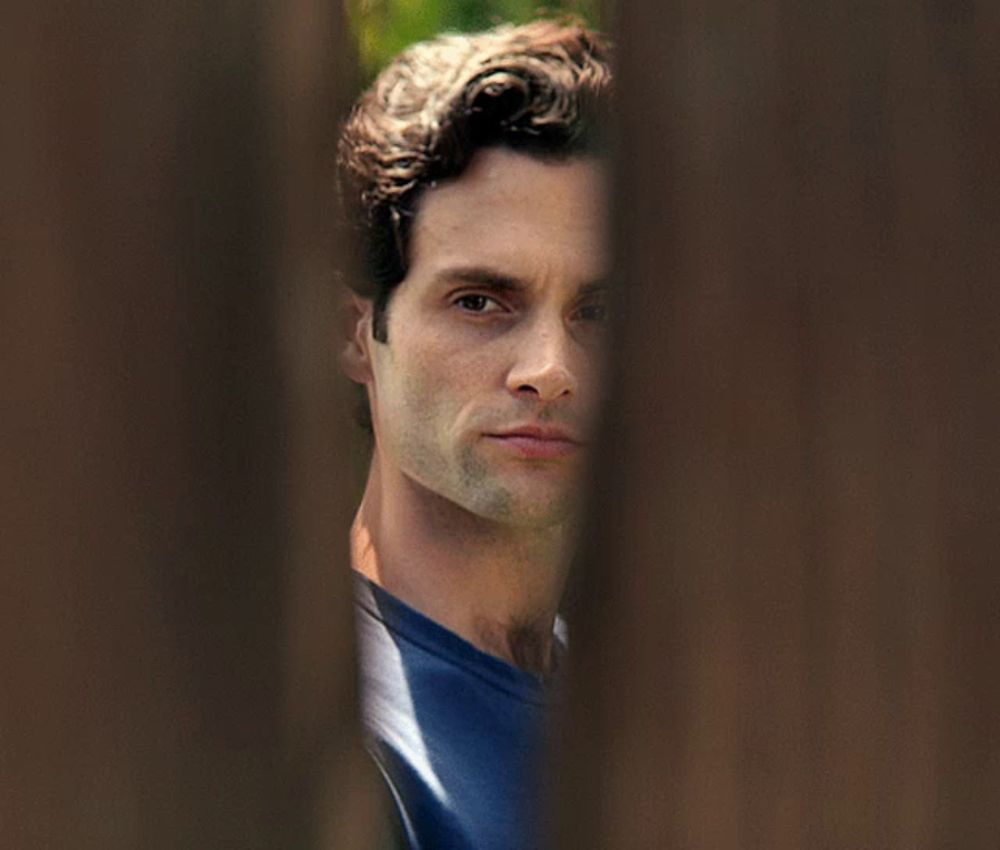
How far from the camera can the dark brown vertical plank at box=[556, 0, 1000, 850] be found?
0.83m

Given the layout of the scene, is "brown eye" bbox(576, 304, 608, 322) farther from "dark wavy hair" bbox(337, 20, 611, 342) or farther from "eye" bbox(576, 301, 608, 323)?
"dark wavy hair" bbox(337, 20, 611, 342)

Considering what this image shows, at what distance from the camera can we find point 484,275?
2.05 metres

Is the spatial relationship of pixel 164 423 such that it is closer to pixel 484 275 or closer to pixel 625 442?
pixel 625 442

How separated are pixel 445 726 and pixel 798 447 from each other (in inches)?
37.7

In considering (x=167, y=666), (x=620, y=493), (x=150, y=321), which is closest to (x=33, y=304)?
(x=150, y=321)

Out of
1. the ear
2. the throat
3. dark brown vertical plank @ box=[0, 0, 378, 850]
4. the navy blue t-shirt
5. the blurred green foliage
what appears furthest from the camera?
the blurred green foliage

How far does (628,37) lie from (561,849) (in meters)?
0.35

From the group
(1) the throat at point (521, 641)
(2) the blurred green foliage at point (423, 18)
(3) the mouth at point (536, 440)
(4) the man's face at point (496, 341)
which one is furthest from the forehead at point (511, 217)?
(2) the blurred green foliage at point (423, 18)

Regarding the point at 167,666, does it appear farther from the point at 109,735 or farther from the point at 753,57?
the point at 753,57

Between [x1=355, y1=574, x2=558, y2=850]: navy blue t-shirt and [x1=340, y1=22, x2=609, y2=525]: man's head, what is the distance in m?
0.19

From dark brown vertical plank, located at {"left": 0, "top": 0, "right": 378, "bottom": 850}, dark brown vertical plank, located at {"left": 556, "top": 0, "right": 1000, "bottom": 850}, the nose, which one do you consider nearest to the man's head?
the nose

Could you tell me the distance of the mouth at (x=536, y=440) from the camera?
1983 millimetres

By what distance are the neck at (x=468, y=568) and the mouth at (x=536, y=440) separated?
90 mm

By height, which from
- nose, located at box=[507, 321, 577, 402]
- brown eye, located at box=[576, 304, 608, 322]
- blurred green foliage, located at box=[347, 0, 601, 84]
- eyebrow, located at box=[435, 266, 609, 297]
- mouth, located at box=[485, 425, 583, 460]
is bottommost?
mouth, located at box=[485, 425, 583, 460]
